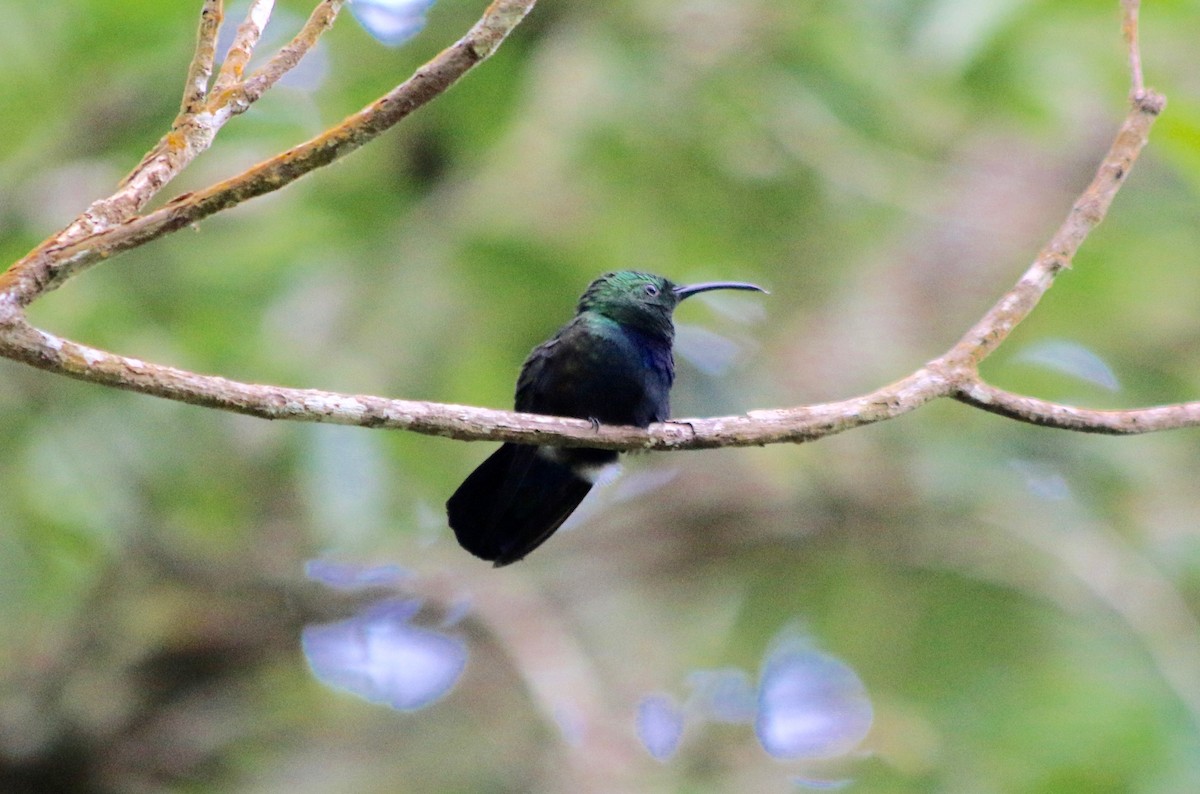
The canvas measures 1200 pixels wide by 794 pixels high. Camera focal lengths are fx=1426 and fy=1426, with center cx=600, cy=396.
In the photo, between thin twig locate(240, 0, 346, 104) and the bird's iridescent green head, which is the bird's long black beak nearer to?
the bird's iridescent green head

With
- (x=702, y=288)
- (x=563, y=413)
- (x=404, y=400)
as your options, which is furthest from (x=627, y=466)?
(x=404, y=400)

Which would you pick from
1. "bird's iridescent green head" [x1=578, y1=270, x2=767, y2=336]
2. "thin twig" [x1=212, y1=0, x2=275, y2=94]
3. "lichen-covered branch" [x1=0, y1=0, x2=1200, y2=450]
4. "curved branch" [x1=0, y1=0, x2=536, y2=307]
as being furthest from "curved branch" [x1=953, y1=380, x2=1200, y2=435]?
"thin twig" [x1=212, y1=0, x2=275, y2=94]

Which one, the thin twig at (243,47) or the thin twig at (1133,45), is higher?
the thin twig at (1133,45)

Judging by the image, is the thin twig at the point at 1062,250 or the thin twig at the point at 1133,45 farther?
the thin twig at the point at 1133,45

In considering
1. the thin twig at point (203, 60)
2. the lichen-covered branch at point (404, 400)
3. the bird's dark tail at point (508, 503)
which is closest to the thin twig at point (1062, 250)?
the lichen-covered branch at point (404, 400)

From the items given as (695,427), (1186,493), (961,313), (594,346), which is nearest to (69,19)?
(594,346)

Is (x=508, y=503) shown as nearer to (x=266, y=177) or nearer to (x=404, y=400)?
(x=404, y=400)

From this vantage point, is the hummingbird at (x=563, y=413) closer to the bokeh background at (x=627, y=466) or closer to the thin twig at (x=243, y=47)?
the bokeh background at (x=627, y=466)
